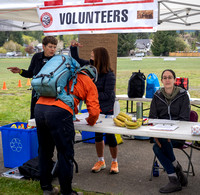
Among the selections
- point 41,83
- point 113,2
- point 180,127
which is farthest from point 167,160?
point 113,2

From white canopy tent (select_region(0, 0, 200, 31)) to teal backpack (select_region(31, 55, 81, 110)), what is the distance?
5.56 ft

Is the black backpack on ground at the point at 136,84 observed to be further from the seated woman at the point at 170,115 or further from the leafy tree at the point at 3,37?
the leafy tree at the point at 3,37

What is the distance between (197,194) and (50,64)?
2168mm

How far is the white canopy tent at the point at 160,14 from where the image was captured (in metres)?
4.41

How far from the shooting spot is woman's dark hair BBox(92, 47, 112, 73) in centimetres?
389

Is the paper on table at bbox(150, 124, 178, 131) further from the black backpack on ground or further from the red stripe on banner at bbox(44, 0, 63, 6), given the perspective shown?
the black backpack on ground

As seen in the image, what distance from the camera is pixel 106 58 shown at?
3.94m

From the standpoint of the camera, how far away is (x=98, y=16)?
13.3ft

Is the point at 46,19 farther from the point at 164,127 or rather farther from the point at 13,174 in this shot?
the point at 164,127

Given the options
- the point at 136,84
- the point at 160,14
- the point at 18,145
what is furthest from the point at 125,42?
the point at 18,145

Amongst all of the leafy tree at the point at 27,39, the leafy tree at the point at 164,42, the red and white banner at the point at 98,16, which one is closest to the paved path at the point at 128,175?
the red and white banner at the point at 98,16

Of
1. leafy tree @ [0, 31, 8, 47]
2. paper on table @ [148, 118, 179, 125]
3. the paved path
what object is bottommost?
the paved path

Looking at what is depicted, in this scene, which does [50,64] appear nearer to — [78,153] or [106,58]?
[106,58]

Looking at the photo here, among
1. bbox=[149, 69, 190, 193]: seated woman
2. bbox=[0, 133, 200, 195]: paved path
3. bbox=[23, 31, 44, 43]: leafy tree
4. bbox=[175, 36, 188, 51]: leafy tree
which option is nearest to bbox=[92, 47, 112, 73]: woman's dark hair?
bbox=[149, 69, 190, 193]: seated woman
